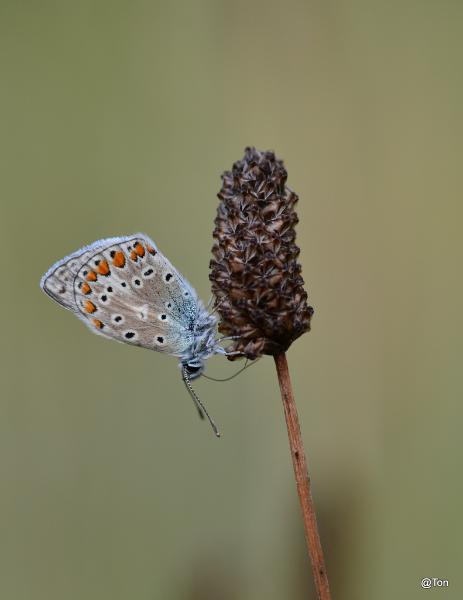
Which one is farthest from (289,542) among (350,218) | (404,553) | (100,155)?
(100,155)

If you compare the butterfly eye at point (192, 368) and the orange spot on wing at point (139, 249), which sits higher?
the orange spot on wing at point (139, 249)

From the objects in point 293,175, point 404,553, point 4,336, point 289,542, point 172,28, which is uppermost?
point 172,28

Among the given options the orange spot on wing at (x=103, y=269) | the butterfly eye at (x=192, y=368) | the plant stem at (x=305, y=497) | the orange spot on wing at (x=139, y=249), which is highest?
the orange spot on wing at (x=139, y=249)

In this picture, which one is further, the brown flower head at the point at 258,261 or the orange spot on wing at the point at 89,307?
the orange spot on wing at the point at 89,307

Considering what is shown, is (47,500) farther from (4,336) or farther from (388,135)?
(388,135)

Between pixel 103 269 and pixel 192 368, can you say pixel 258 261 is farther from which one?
pixel 192 368

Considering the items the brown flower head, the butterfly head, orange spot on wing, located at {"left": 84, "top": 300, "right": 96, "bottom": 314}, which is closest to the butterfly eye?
the butterfly head

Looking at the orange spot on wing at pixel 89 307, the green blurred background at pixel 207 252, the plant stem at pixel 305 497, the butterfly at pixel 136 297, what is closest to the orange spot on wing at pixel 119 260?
the butterfly at pixel 136 297

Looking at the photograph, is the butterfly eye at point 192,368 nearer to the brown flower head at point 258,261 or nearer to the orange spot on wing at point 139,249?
the orange spot on wing at point 139,249
